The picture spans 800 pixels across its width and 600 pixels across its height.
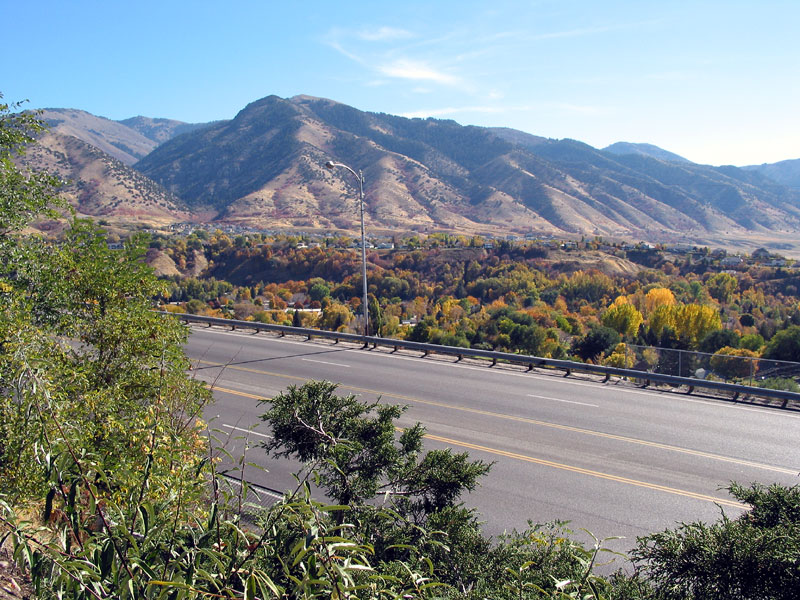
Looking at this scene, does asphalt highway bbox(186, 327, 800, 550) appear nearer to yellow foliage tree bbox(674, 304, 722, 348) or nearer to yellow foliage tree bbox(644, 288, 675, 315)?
yellow foliage tree bbox(674, 304, 722, 348)

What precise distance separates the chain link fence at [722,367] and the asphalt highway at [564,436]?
117 centimetres

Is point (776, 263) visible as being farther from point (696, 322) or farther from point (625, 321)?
point (696, 322)

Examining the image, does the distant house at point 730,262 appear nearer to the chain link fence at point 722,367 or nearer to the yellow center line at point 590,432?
the chain link fence at point 722,367

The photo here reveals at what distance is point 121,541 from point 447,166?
16777cm

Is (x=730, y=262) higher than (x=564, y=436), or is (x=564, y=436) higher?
(x=730, y=262)

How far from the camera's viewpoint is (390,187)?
13788 cm

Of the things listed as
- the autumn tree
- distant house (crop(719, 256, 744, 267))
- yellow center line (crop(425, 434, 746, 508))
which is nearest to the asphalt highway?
yellow center line (crop(425, 434, 746, 508))

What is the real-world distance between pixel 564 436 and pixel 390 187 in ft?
427

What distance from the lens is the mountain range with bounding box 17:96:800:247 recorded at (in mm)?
110312

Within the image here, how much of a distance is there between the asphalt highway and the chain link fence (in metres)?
1.17

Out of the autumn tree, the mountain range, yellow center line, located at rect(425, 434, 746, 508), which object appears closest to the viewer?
yellow center line, located at rect(425, 434, 746, 508)

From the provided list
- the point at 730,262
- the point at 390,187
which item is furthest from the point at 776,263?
the point at 390,187

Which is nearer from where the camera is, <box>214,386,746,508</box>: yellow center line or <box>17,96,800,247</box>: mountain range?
<box>214,386,746,508</box>: yellow center line

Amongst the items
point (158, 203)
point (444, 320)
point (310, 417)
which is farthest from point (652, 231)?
point (310, 417)
